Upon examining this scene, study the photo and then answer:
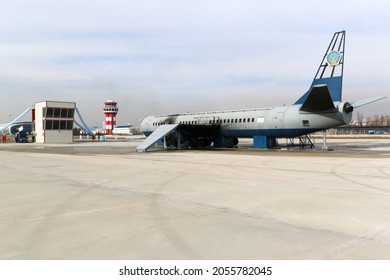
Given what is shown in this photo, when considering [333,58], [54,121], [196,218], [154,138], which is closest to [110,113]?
[54,121]

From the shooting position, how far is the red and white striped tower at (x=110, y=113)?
141m

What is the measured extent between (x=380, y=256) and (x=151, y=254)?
319 centimetres

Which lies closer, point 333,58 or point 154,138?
point 333,58

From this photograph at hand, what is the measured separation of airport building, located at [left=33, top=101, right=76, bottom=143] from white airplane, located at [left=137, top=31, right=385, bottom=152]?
2696 cm

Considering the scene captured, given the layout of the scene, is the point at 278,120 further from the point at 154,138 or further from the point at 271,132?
the point at 154,138

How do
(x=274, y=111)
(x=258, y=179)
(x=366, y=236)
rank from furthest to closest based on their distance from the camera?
1. (x=274, y=111)
2. (x=258, y=179)
3. (x=366, y=236)

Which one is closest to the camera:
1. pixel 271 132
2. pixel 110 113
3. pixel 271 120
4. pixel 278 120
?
pixel 278 120

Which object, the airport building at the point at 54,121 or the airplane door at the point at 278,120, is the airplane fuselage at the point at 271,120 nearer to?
the airplane door at the point at 278,120

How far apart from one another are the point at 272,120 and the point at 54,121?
4009cm

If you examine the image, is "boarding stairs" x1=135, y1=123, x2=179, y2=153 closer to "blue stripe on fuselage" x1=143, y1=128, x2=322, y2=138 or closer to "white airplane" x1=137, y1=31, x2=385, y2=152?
"white airplane" x1=137, y1=31, x2=385, y2=152

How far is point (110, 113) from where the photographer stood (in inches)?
5625

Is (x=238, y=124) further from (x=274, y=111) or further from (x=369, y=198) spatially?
(x=369, y=198)
